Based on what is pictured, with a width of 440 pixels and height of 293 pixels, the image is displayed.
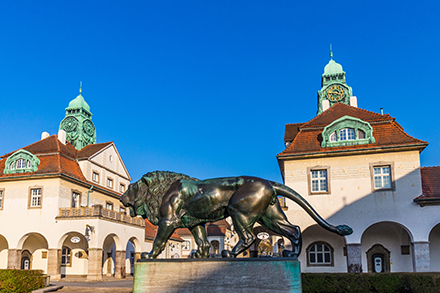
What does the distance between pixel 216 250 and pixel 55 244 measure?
30.9m

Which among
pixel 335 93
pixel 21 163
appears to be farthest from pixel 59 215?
pixel 335 93

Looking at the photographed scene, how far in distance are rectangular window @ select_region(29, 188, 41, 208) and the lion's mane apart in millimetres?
24911

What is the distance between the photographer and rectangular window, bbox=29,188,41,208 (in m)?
29.0

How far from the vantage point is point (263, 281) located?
5.83 metres

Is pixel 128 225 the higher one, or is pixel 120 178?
pixel 120 178

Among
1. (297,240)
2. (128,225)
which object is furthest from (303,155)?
(297,240)

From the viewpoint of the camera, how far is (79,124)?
157 feet

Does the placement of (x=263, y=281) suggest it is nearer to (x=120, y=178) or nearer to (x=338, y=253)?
(x=338, y=253)

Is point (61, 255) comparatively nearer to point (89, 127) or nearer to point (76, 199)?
point (76, 199)

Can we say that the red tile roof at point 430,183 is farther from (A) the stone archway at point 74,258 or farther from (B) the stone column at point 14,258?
(B) the stone column at point 14,258

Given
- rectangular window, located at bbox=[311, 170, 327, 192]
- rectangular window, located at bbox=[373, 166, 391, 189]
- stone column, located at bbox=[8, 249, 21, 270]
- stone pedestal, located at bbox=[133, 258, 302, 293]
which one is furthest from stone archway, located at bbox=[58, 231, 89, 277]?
stone pedestal, located at bbox=[133, 258, 302, 293]

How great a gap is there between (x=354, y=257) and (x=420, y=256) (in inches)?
127

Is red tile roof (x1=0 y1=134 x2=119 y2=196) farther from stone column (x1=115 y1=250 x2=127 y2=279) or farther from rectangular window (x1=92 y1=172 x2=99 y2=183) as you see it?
stone column (x1=115 y1=250 x2=127 y2=279)

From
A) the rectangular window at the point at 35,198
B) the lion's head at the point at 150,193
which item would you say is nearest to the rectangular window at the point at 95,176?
the rectangular window at the point at 35,198
